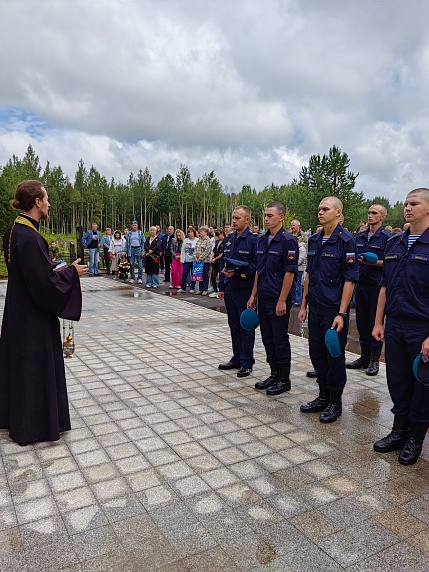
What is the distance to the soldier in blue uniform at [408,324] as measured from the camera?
3408 mm

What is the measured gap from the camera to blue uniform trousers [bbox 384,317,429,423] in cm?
344

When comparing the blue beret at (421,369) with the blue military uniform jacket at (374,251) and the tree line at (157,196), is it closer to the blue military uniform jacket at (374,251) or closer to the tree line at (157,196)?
the blue military uniform jacket at (374,251)

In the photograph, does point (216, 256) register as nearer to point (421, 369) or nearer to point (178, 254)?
point (178, 254)

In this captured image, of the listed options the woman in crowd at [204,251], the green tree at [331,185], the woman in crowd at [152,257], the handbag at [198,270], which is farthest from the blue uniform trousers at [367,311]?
the green tree at [331,185]

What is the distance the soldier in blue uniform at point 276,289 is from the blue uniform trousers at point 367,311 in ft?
4.67

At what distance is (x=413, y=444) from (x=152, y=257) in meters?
10.9

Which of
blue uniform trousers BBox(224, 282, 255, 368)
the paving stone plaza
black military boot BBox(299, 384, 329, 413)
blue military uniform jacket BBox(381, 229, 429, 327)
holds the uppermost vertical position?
blue military uniform jacket BBox(381, 229, 429, 327)

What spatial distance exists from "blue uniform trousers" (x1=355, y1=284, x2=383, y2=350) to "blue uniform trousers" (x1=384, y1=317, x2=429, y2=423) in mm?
2150

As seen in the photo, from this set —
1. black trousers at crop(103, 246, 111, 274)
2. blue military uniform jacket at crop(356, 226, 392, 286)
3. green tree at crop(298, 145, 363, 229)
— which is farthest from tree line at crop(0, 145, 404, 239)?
blue military uniform jacket at crop(356, 226, 392, 286)

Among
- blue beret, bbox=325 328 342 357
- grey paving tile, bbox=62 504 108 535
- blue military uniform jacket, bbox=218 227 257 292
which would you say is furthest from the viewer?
blue military uniform jacket, bbox=218 227 257 292

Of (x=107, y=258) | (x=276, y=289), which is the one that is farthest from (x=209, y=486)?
(x=107, y=258)

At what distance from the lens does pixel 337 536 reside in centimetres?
259

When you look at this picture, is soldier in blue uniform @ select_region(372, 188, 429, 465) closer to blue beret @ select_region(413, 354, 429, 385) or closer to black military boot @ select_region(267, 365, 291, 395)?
blue beret @ select_region(413, 354, 429, 385)

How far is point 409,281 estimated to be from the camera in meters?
3.45
